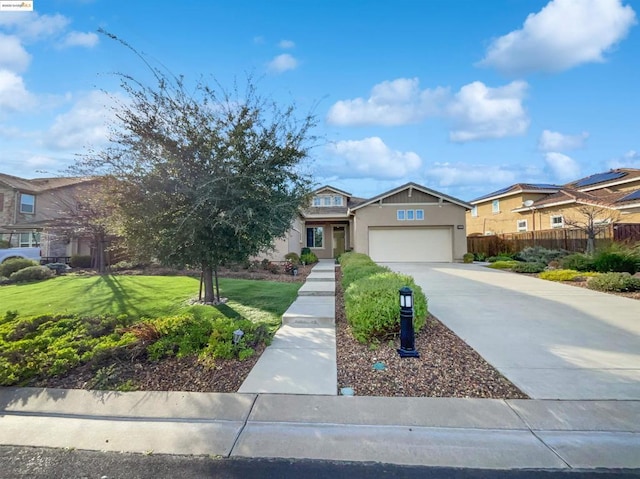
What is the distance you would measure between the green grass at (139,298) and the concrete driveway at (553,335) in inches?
160

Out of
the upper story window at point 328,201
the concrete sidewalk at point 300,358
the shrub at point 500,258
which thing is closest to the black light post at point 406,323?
the concrete sidewalk at point 300,358

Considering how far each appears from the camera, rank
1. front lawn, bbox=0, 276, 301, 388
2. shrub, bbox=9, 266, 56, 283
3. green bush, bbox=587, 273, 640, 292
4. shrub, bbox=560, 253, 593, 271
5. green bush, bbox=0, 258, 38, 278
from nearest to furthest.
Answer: front lawn, bbox=0, 276, 301, 388, green bush, bbox=587, 273, 640, 292, shrub, bbox=9, 266, 56, 283, shrub, bbox=560, 253, 593, 271, green bush, bbox=0, 258, 38, 278

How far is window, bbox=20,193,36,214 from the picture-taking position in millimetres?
22406

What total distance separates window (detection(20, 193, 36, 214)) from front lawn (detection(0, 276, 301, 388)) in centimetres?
1898

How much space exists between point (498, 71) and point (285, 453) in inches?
528

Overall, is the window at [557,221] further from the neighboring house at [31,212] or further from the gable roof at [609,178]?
the neighboring house at [31,212]

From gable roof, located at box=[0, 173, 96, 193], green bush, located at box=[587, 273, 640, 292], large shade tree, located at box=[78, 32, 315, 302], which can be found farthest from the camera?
gable roof, located at box=[0, 173, 96, 193]

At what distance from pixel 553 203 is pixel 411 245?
1006 centimetres

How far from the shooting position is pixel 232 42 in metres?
8.27

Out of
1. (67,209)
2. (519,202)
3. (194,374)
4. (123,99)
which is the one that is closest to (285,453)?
(194,374)

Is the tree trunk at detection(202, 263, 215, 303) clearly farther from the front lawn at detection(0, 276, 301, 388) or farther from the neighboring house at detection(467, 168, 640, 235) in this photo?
the neighboring house at detection(467, 168, 640, 235)

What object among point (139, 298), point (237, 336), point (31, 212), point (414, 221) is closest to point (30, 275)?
point (139, 298)

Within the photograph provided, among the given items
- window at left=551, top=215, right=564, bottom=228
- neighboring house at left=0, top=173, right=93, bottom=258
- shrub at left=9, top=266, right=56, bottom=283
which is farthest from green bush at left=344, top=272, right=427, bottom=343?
window at left=551, top=215, right=564, bottom=228

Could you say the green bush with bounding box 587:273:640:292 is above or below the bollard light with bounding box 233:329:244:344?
above
